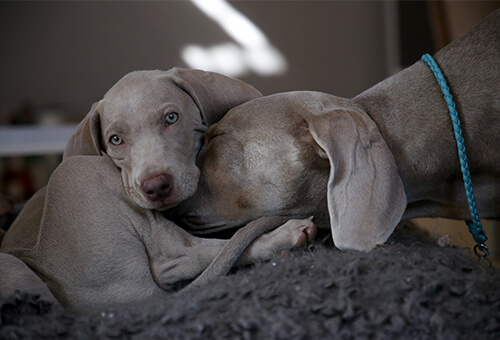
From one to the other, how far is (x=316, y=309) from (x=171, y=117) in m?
0.77

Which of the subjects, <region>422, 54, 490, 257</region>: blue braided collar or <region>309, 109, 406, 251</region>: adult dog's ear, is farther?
<region>422, 54, 490, 257</region>: blue braided collar

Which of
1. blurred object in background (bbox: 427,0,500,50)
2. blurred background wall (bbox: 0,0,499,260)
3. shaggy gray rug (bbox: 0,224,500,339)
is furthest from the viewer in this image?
blurred background wall (bbox: 0,0,499,260)

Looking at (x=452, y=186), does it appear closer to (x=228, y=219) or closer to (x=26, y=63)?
(x=228, y=219)

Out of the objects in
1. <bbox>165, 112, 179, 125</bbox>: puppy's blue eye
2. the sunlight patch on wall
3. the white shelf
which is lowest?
the white shelf

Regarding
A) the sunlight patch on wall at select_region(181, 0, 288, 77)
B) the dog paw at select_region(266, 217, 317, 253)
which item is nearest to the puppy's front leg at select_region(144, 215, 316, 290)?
the dog paw at select_region(266, 217, 317, 253)

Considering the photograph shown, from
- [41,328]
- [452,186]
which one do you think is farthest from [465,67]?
[41,328]

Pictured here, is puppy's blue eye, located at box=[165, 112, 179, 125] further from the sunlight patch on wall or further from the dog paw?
the sunlight patch on wall

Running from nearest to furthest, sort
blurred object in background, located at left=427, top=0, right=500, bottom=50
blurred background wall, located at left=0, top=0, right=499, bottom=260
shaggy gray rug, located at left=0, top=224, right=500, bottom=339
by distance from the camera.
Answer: shaggy gray rug, located at left=0, top=224, right=500, bottom=339 → blurred object in background, located at left=427, top=0, right=500, bottom=50 → blurred background wall, located at left=0, top=0, right=499, bottom=260

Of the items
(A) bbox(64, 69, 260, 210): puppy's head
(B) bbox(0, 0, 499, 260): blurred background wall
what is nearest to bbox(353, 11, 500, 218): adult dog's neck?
(A) bbox(64, 69, 260, 210): puppy's head

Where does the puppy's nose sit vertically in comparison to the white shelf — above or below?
above

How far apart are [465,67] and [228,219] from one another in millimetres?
787

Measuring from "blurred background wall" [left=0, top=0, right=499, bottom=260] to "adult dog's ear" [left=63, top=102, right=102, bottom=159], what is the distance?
13.8 feet

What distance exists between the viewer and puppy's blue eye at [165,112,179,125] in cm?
145

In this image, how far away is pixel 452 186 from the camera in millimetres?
1407
